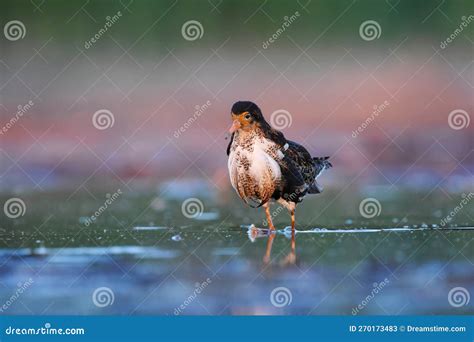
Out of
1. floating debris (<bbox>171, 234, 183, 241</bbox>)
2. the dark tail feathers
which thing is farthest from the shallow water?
the dark tail feathers

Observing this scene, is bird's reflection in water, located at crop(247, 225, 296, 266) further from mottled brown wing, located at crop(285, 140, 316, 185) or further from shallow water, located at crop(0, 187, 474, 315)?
mottled brown wing, located at crop(285, 140, 316, 185)

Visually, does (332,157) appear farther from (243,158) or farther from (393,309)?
(393,309)

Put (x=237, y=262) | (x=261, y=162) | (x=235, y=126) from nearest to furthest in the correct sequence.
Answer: (x=237, y=262) → (x=235, y=126) → (x=261, y=162)

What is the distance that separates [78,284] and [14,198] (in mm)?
2959

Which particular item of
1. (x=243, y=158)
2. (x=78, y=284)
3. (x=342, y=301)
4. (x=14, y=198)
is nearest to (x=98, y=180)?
(x=14, y=198)

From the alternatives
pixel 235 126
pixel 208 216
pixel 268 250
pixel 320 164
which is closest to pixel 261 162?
pixel 235 126

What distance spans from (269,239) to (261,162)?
1.84ft

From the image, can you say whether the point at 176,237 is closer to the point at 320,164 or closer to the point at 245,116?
the point at 245,116

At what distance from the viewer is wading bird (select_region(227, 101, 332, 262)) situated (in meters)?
7.03

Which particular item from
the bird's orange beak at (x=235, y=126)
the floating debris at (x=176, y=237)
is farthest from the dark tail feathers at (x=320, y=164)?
the floating debris at (x=176, y=237)

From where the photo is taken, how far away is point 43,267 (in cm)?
655

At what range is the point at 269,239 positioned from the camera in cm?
711

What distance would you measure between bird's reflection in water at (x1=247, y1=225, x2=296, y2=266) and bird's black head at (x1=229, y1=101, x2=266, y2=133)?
2.68ft

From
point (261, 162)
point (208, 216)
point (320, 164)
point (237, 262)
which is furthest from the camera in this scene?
point (208, 216)
